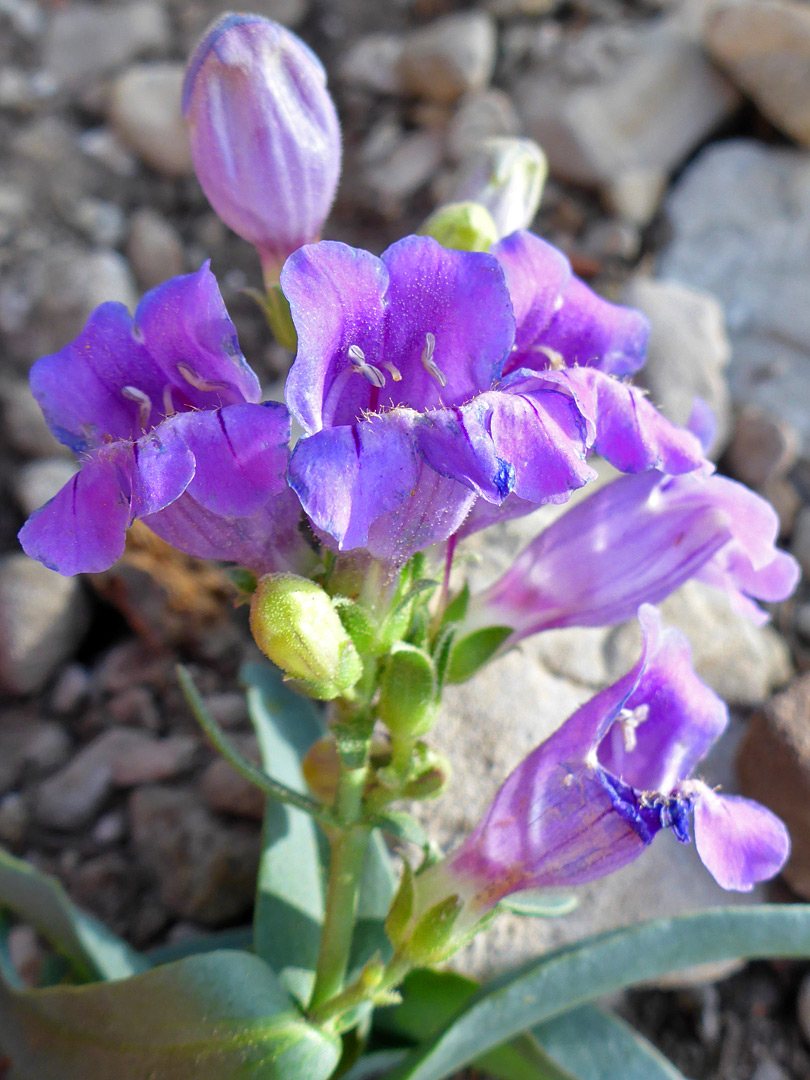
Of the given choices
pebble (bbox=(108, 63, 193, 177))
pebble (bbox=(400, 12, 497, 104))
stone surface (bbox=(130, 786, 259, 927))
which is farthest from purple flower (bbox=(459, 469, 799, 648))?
pebble (bbox=(108, 63, 193, 177))

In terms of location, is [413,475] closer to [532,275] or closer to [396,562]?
[396,562]

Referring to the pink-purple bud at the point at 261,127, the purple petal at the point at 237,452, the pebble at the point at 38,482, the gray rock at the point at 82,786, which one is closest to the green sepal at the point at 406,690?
the purple petal at the point at 237,452

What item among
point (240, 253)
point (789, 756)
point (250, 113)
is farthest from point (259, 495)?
point (240, 253)

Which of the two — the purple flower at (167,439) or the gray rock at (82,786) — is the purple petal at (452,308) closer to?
the purple flower at (167,439)

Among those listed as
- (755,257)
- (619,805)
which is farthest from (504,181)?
(755,257)

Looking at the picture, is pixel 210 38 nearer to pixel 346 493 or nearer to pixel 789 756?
pixel 346 493

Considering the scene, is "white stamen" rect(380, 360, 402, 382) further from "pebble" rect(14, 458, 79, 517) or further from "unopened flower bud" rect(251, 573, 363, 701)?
"pebble" rect(14, 458, 79, 517)
